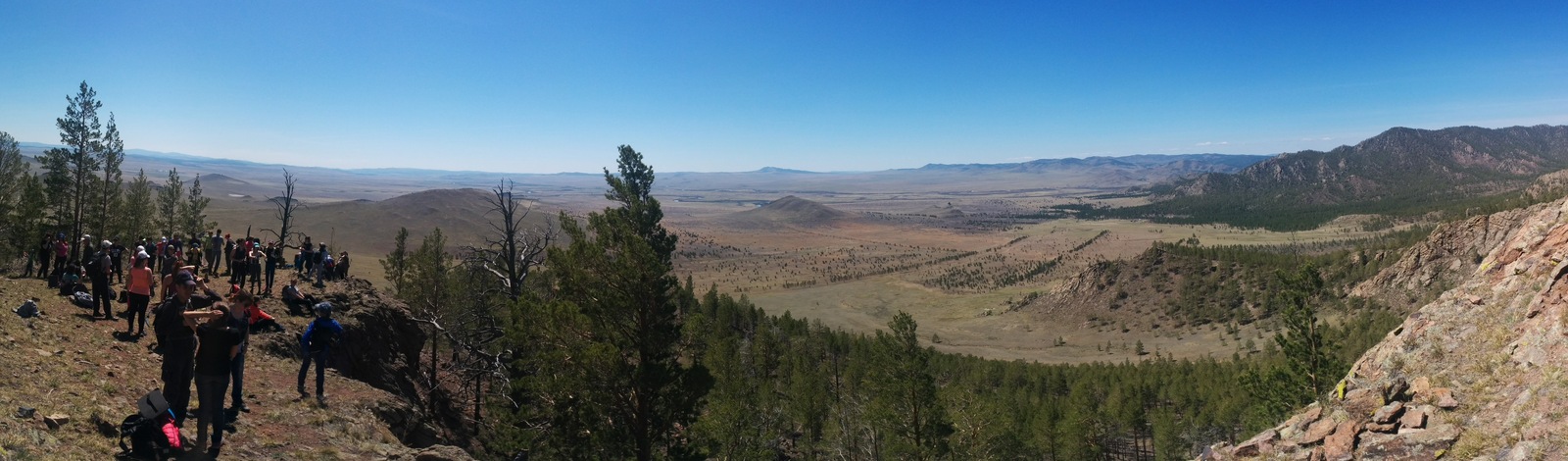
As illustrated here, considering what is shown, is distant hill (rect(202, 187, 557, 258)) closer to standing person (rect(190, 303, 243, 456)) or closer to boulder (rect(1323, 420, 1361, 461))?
standing person (rect(190, 303, 243, 456))

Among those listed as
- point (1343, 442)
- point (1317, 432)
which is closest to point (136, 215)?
point (1317, 432)

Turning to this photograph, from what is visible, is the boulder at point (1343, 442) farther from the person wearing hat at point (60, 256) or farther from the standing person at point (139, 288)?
the person wearing hat at point (60, 256)

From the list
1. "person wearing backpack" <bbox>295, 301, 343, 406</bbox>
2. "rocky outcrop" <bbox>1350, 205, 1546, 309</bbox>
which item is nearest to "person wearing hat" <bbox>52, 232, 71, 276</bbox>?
"person wearing backpack" <bbox>295, 301, 343, 406</bbox>

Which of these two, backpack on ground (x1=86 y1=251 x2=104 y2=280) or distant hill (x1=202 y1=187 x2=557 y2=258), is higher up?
backpack on ground (x1=86 y1=251 x2=104 y2=280)

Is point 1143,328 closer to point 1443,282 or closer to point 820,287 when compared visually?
point 1443,282

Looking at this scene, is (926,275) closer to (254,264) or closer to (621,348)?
(254,264)

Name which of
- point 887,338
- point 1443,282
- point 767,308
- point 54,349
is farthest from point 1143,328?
point 54,349
